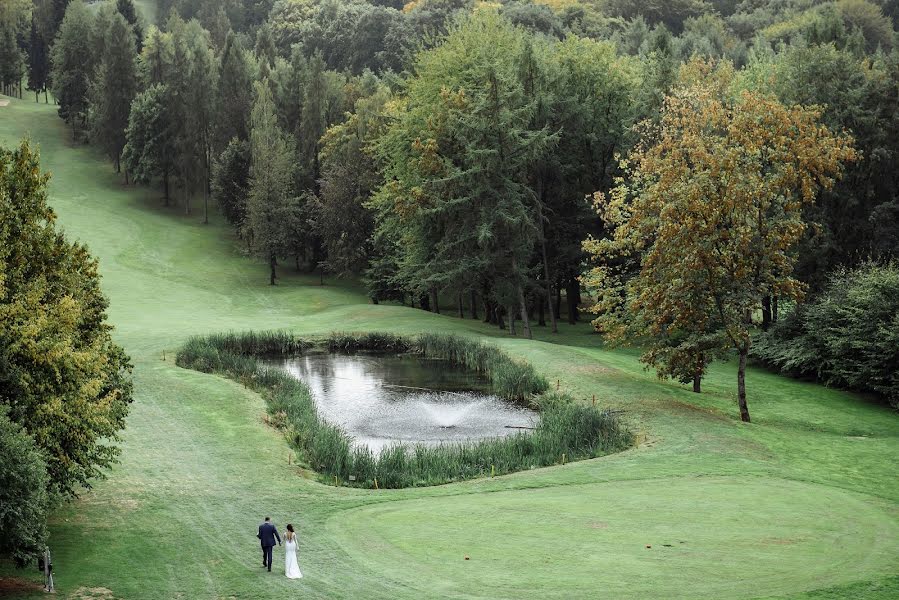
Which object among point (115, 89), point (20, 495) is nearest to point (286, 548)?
point (20, 495)

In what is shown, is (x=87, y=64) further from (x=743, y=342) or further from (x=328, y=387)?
(x=743, y=342)

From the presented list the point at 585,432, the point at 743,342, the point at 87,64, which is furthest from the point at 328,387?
the point at 87,64

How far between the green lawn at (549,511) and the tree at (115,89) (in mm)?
60665

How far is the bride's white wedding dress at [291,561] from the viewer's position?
2159 centimetres

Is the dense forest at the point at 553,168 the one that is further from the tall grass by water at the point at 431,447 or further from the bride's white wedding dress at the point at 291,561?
the bride's white wedding dress at the point at 291,561

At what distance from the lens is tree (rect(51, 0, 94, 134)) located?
11112 centimetres

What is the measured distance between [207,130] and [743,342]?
75.3 m

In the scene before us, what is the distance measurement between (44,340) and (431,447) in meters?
16.7

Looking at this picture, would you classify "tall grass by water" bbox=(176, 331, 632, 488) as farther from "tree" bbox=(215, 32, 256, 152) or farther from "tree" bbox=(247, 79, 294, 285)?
"tree" bbox=(215, 32, 256, 152)

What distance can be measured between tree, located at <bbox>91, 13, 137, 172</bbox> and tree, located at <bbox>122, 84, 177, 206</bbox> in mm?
3410

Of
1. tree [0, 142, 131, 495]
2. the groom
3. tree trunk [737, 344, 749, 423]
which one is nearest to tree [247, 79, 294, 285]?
tree trunk [737, 344, 749, 423]

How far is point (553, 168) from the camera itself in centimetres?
6494

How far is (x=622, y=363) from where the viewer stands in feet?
171

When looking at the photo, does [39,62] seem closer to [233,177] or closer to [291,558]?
[233,177]
